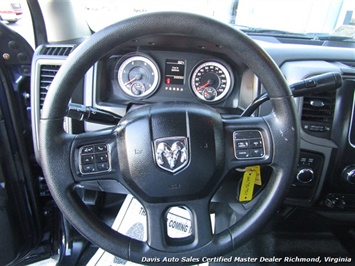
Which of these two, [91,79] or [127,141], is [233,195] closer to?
[127,141]

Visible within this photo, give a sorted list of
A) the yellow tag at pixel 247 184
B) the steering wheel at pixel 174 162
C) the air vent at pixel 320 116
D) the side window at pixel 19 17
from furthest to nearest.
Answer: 1. the side window at pixel 19 17
2. the air vent at pixel 320 116
3. the yellow tag at pixel 247 184
4. the steering wheel at pixel 174 162

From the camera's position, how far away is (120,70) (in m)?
1.00

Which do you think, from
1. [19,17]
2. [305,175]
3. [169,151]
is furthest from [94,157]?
[19,17]

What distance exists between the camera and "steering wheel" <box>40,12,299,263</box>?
2.12ft

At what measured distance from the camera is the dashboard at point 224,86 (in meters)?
0.95

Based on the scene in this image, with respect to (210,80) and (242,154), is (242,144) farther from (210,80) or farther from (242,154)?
(210,80)

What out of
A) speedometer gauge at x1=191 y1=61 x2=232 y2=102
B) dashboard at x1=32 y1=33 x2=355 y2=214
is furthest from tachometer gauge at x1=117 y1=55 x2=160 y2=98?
speedometer gauge at x1=191 y1=61 x2=232 y2=102

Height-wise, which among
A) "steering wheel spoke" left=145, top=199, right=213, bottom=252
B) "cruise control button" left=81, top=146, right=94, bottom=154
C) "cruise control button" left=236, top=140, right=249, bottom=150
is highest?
"cruise control button" left=236, top=140, right=249, bottom=150

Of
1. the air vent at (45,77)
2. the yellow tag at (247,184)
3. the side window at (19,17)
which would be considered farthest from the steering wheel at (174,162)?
the side window at (19,17)

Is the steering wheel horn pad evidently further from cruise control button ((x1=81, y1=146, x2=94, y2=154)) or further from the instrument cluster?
the instrument cluster

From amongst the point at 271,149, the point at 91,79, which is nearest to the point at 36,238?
the point at 91,79

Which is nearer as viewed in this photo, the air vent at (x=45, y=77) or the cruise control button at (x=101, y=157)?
the cruise control button at (x=101, y=157)

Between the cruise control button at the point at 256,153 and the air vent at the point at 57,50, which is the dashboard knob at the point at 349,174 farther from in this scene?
the air vent at the point at 57,50

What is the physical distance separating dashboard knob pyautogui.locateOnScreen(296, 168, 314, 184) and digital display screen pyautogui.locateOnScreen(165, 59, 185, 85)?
56 centimetres
